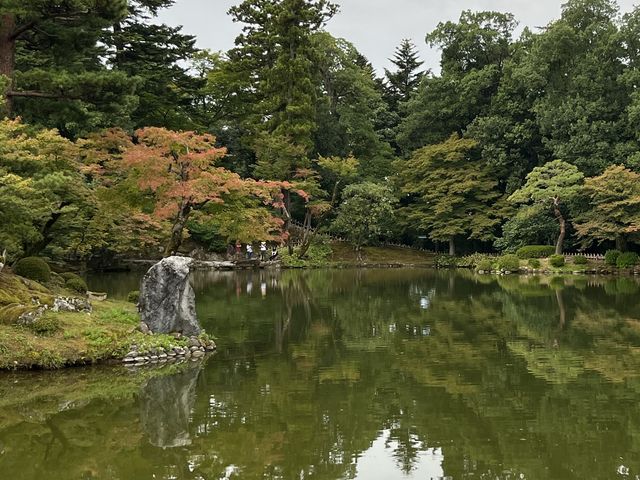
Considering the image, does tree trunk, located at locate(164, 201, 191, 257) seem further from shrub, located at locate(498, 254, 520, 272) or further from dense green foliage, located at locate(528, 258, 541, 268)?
dense green foliage, located at locate(528, 258, 541, 268)

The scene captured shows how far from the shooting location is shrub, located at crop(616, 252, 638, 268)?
30.5 m

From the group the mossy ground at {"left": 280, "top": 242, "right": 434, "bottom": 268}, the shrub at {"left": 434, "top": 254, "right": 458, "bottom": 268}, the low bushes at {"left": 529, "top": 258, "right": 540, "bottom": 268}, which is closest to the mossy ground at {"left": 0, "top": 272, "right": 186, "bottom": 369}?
the mossy ground at {"left": 280, "top": 242, "right": 434, "bottom": 268}

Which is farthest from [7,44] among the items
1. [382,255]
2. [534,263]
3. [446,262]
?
[382,255]

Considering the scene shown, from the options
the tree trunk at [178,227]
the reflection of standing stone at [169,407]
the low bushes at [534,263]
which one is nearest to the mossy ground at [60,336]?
the reflection of standing stone at [169,407]

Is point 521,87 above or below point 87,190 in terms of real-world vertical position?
above

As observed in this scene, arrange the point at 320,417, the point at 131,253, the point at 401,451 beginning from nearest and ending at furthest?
the point at 401,451
the point at 320,417
the point at 131,253

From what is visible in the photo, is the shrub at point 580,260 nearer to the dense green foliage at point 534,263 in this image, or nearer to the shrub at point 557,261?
the shrub at point 557,261

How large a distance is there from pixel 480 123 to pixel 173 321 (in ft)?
106

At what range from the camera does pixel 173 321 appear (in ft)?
36.6

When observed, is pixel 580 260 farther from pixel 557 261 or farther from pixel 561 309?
pixel 561 309

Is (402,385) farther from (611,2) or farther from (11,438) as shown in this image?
(611,2)

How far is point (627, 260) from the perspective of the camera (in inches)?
1203

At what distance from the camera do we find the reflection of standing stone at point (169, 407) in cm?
660

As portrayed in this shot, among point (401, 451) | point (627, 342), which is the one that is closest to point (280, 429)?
point (401, 451)
